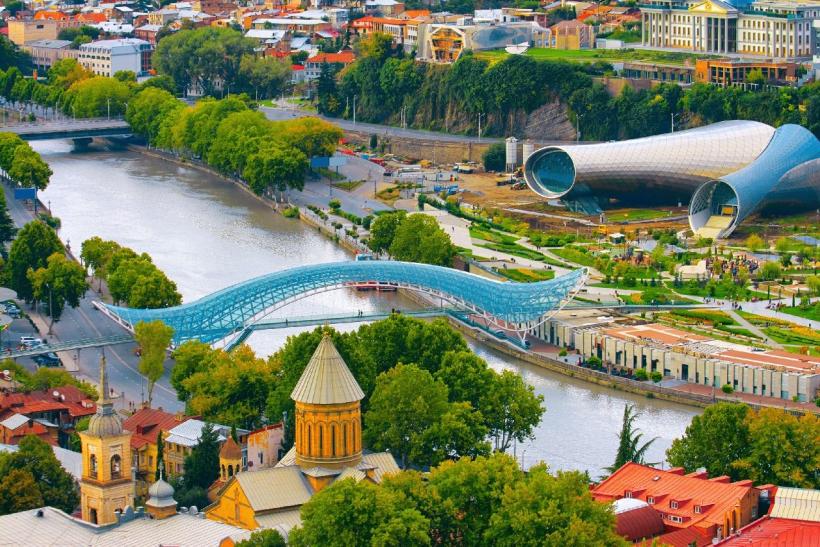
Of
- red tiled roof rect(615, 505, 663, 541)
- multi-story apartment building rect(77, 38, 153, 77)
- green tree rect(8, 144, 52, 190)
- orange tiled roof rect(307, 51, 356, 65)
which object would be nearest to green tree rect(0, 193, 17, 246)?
green tree rect(8, 144, 52, 190)

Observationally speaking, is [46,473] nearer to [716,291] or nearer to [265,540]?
[265,540]

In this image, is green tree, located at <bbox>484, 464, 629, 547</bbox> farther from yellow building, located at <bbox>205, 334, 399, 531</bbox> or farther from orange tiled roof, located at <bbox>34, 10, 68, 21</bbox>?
orange tiled roof, located at <bbox>34, 10, 68, 21</bbox>

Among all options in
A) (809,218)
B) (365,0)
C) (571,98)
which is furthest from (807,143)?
(365,0)

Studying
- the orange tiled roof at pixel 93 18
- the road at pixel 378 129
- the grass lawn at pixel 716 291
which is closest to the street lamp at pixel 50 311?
the grass lawn at pixel 716 291

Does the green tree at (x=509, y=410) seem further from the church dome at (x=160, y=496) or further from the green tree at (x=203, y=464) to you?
the church dome at (x=160, y=496)

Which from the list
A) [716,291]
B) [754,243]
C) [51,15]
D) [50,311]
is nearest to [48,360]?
[50,311]

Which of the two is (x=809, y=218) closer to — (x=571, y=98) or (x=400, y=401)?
(x=571, y=98)
